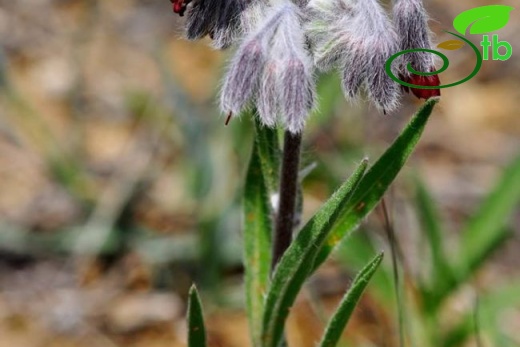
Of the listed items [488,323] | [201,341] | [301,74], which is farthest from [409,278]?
[301,74]

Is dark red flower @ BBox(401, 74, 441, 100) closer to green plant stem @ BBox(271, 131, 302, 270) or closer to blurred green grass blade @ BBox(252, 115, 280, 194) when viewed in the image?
green plant stem @ BBox(271, 131, 302, 270)

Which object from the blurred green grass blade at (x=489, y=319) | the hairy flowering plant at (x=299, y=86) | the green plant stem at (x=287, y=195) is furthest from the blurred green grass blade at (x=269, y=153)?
the blurred green grass blade at (x=489, y=319)

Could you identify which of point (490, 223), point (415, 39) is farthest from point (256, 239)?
point (490, 223)

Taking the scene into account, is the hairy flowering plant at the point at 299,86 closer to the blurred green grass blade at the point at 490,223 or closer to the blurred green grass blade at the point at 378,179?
the blurred green grass blade at the point at 378,179

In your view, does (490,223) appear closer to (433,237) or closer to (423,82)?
(433,237)

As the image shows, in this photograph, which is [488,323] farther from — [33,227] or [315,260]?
[33,227]

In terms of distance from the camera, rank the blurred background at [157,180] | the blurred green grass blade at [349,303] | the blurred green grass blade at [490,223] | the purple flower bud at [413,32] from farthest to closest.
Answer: the blurred background at [157,180] → the blurred green grass blade at [490,223] → the blurred green grass blade at [349,303] → the purple flower bud at [413,32]
